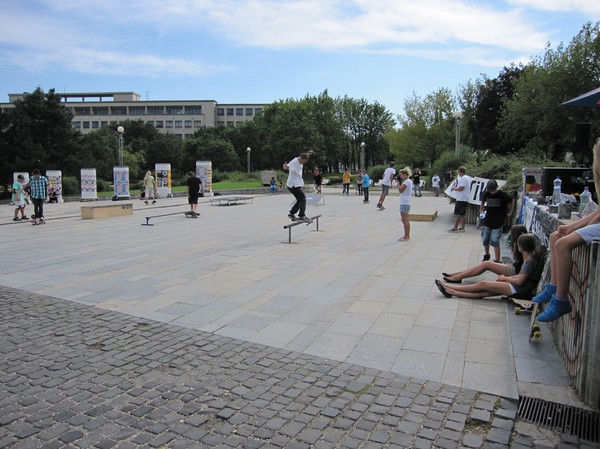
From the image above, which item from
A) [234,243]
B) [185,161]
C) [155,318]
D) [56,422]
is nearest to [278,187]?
[234,243]

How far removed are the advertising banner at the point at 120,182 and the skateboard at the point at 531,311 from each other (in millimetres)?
29747

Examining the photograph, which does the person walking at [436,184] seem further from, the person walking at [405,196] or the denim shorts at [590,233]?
the denim shorts at [590,233]

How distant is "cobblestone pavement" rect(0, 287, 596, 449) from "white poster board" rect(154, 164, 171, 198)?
2872 cm

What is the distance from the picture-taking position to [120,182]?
31859mm

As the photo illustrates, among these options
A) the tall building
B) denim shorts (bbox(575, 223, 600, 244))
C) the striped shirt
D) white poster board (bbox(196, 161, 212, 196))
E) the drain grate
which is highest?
the tall building

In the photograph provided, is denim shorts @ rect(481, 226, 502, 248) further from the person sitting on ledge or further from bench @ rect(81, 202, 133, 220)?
bench @ rect(81, 202, 133, 220)

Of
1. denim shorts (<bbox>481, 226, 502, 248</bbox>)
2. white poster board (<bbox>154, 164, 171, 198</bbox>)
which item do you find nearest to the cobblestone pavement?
denim shorts (<bbox>481, 226, 502, 248</bbox>)

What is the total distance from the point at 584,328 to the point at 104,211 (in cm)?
1868

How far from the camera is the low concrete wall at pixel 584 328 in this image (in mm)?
3359

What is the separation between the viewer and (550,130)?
25422mm

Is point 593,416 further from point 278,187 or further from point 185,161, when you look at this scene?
point 185,161

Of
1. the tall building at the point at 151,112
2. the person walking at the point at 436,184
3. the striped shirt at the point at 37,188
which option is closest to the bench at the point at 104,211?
the striped shirt at the point at 37,188

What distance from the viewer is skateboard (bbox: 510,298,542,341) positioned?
4.84m

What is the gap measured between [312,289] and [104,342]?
3.12 meters
